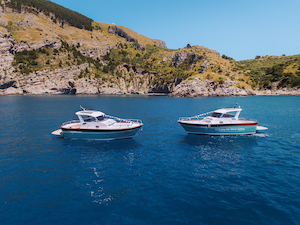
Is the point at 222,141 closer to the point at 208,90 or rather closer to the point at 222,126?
the point at 222,126

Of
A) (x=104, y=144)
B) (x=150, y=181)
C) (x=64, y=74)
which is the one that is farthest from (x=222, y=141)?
(x=64, y=74)

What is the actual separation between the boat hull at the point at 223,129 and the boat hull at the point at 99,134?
11672mm

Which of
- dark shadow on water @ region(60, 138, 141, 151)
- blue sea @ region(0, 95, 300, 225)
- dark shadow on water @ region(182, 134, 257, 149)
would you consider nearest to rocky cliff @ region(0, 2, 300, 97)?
dark shadow on water @ region(182, 134, 257, 149)

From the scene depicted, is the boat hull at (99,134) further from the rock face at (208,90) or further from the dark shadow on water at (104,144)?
the rock face at (208,90)

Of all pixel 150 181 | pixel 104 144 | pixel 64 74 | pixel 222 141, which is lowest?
pixel 104 144

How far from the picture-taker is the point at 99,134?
1137 inches

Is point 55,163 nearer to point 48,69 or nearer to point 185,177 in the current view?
point 185,177

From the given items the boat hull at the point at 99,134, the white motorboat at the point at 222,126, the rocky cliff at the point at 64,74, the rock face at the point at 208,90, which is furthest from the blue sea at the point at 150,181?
the rocky cliff at the point at 64,74

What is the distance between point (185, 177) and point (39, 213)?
13.1 metres

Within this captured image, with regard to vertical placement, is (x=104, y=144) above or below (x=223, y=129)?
below

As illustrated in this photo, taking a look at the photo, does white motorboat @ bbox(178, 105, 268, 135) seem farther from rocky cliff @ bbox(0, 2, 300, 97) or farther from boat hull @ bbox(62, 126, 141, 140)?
rocky cliff @ bbox(0, 2, 300, 97)

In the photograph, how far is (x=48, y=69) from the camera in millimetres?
168625

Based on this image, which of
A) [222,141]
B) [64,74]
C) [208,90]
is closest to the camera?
[222,141]

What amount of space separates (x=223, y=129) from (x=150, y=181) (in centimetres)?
2060
